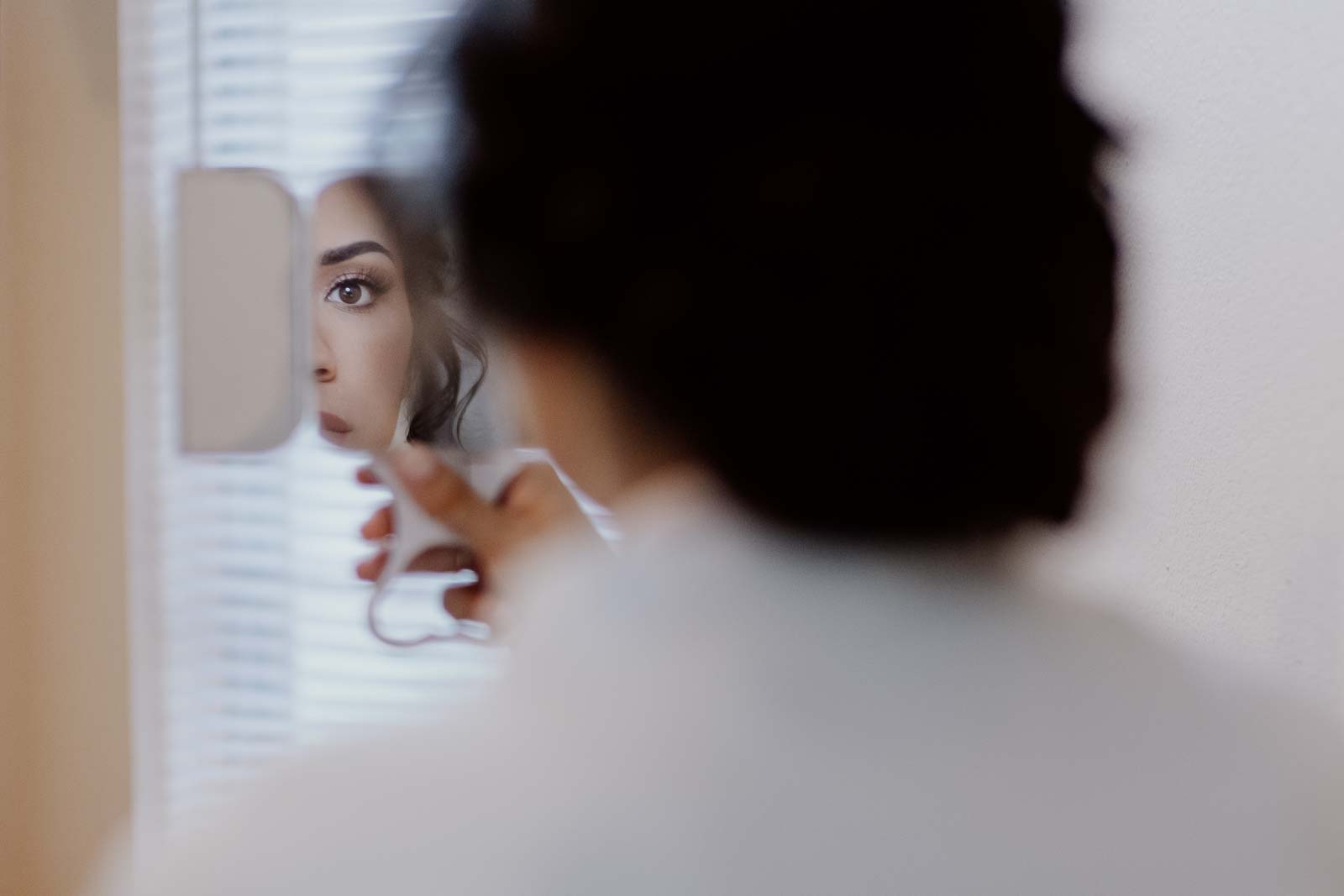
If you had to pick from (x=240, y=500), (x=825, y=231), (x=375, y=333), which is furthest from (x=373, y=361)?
(x=825, y=231)

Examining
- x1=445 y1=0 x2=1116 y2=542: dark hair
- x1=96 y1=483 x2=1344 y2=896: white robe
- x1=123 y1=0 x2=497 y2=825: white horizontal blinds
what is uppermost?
x1=445 y1=0 x2=1116 y2=542: dark hair

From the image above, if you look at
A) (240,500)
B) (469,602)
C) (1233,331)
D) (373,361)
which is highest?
(1233,331)

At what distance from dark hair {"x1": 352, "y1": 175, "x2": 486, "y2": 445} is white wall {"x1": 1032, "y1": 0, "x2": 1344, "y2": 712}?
31 cm

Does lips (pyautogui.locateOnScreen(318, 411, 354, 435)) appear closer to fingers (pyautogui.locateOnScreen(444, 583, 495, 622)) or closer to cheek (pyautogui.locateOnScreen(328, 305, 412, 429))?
cheek (pyautogui.locateOnScreen(328, 305, 412, 429))

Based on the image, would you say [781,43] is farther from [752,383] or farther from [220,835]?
Result: [220,835]

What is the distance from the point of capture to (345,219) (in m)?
0.67

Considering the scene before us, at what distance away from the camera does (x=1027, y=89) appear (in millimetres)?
297

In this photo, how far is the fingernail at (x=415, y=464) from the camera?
23.0 inches

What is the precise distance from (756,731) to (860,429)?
0.28ft

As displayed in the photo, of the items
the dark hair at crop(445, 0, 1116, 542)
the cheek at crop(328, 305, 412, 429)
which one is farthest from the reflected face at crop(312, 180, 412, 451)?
the dark hair at crop(445, 0, 1116, 542)

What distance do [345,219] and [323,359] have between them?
0.09 metres

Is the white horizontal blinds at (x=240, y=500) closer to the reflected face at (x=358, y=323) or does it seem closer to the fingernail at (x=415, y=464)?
the reflected face at (x=358, y=323)

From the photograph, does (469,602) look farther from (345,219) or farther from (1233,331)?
(1233,331)

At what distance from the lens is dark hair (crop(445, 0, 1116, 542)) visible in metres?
0.29
